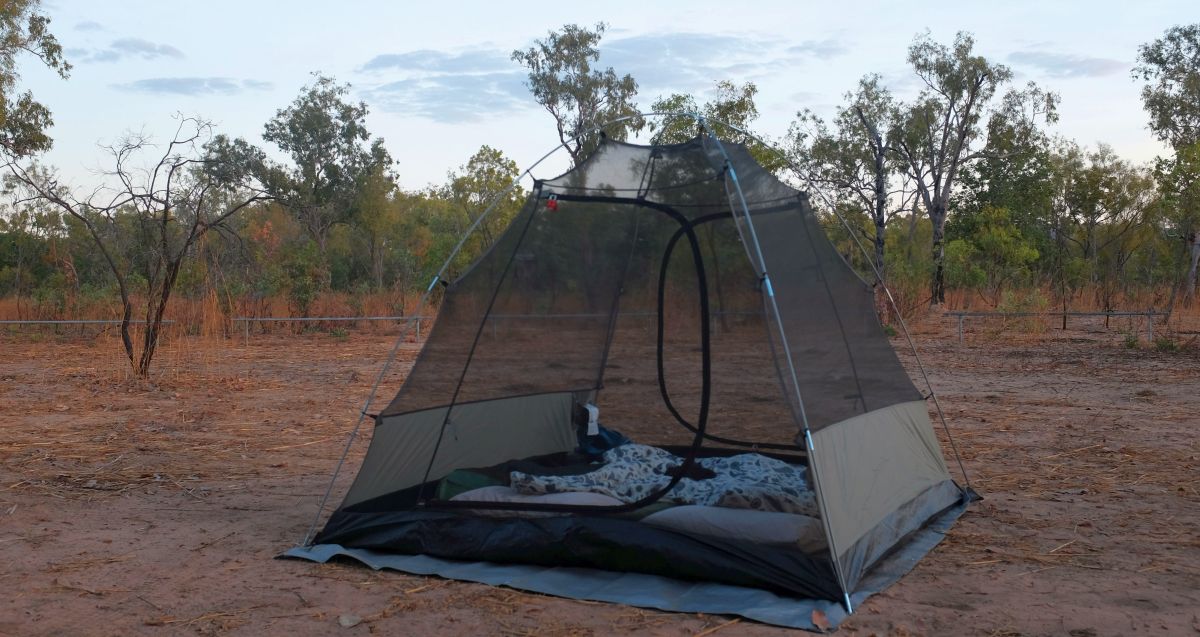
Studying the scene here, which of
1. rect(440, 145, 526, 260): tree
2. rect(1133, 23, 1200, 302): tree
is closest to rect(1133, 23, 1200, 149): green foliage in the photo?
rect(1133, 23, 1200, 302): tree

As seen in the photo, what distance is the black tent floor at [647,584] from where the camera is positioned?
11.6ft

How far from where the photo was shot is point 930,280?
837 inches

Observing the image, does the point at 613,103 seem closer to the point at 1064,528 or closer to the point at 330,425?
the point at 330,425

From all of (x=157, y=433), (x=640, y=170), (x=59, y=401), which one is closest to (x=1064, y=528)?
(x=640, y=170)

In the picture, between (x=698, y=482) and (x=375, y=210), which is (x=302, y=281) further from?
(x=698, y=482)

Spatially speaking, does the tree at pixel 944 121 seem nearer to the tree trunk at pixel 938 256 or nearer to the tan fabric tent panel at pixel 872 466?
the tree trunk at pixel 938 256

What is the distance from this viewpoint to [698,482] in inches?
191

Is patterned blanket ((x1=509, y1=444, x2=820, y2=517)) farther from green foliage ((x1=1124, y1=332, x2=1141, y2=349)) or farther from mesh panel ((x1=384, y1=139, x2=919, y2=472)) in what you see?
green foliage ((x1=1124, y1=332, x2=1141, y2=349))

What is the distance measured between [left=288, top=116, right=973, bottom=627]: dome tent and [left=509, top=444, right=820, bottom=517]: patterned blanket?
0.01 metres

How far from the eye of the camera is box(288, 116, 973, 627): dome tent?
393cm

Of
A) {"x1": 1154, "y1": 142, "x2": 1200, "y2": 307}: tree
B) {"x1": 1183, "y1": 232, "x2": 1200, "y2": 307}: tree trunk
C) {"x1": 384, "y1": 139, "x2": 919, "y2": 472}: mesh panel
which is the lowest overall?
{"x1": 384, "y1": 139, "x2": 919, "y2": 472}: mesh panel

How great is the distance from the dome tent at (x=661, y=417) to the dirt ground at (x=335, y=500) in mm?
243

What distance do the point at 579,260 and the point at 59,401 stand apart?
606 cm

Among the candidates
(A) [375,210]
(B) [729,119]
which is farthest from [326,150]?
(B) [729,119]
